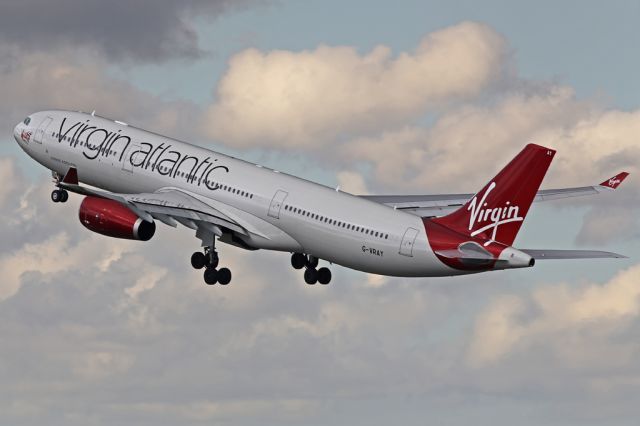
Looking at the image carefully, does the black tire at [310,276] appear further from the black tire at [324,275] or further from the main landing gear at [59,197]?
the main landing gear at [59,197]

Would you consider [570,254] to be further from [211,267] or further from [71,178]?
[71,178]

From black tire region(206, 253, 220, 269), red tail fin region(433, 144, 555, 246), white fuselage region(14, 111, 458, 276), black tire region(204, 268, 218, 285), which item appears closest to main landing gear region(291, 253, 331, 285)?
white fuselage region(14, 111, 458, 276)

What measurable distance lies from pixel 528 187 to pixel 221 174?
54.3ft

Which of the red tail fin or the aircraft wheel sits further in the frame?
the aircraft wheel

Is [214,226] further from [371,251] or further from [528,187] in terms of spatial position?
[528,187]

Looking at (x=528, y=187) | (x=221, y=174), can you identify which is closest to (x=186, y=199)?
(x=221, y=174)

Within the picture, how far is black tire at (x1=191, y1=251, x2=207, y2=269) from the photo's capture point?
68812 mm

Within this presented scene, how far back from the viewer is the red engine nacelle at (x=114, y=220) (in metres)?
66.9

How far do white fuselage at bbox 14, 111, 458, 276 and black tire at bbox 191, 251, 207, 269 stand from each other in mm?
2321

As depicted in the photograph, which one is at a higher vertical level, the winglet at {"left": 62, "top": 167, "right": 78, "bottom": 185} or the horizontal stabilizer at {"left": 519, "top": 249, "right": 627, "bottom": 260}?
the winglet at {"left": 62, "top": 167, "right": 78, "bottom": 185}

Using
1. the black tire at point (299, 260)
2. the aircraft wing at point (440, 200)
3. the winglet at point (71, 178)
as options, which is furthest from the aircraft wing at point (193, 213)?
the aircraft wing at point (440, 200)

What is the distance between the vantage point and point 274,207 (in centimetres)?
6675

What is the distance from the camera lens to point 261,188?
67.6 m

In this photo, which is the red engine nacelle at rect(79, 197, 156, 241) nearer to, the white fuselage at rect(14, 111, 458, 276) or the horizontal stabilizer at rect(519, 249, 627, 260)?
the white fuselage at rect(14, 111, 458, 276)
